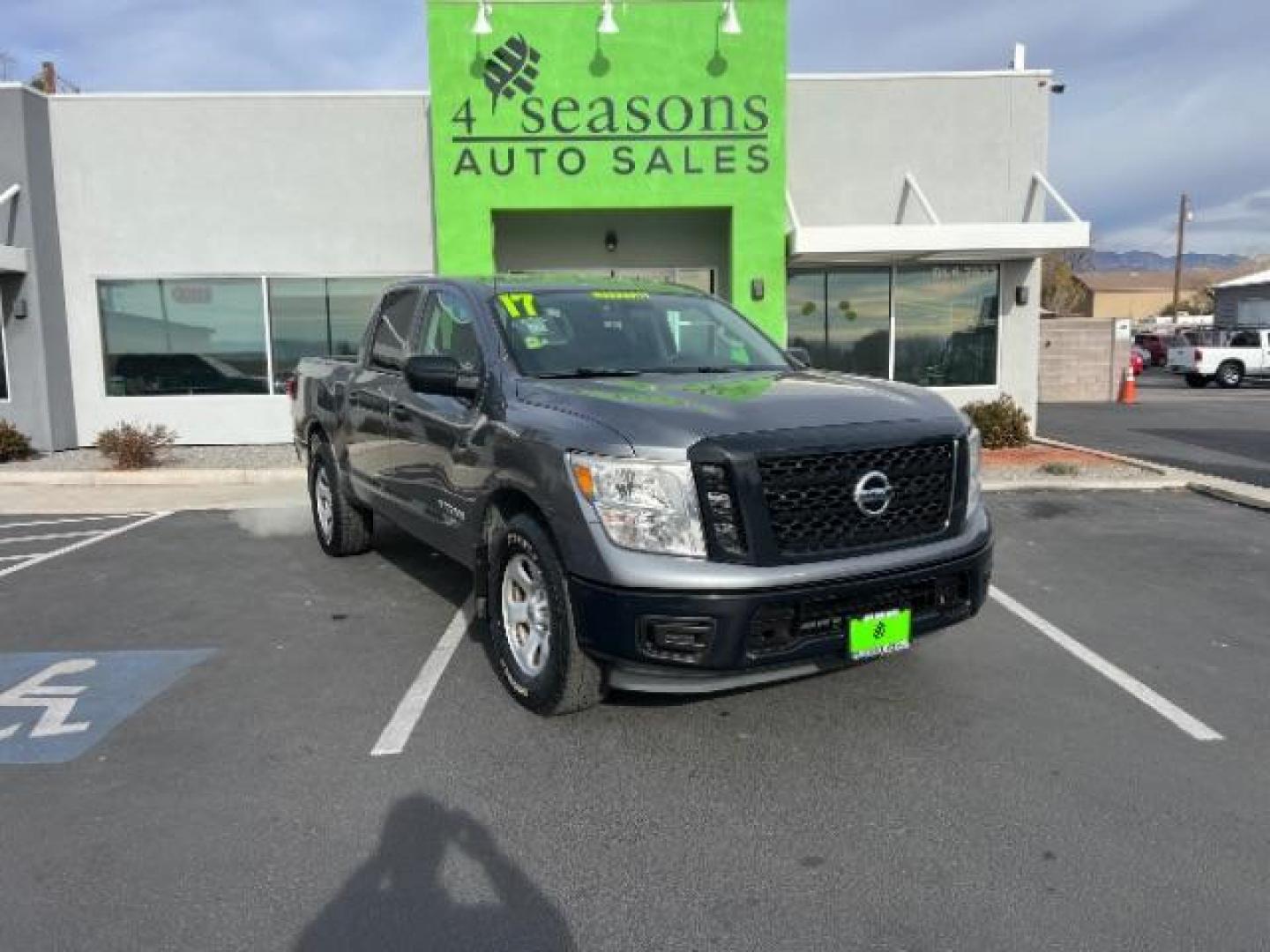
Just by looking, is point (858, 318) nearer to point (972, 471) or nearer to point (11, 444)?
point (972, 471)

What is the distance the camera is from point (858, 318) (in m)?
14.2

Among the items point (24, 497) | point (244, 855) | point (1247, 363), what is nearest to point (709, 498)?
point (244, 855)

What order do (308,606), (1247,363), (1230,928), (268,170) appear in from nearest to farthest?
(1230,928), (308,606), (268,170), (1247,363)

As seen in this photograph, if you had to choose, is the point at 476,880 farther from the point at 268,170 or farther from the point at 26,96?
the point at 26,96

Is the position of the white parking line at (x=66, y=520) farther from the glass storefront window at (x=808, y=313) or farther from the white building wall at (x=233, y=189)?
the glass storefront window at (x=808, y=313)

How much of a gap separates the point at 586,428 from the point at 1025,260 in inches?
477

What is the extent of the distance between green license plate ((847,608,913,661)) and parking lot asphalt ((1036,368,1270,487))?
862 cm

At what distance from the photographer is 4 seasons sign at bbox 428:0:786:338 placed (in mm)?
12281

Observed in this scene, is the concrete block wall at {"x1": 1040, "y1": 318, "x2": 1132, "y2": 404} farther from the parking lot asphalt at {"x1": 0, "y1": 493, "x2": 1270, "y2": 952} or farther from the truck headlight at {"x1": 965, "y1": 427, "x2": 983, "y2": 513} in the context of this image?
the truck headlight at {"x1": 965, "y1": 427, "x2": 983, "y2": 513}

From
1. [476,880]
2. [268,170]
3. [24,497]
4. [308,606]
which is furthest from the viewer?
[268,170]

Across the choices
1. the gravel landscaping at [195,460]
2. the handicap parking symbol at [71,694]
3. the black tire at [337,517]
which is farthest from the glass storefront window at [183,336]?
the handicap parking symbol at [71,694]

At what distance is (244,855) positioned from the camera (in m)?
3.19

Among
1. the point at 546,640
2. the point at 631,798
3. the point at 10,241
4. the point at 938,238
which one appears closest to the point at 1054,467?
the point at 938,238

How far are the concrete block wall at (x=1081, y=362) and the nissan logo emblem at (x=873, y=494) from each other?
2307 centimetres
